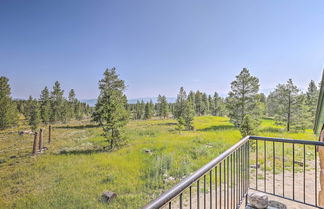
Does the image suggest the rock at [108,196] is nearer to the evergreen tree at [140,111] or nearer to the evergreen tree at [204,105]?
the evergreen tree at [140,111]

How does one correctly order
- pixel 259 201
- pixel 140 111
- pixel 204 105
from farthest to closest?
pixel 140 111
pixel 204 105
pixel 259 201

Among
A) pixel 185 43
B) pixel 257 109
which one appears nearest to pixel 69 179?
pixel 185 43

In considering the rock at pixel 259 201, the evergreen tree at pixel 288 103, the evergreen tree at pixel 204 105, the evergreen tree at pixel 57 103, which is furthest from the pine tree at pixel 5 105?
the evergreen tree at pixel 204 105

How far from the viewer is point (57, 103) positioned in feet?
89.9

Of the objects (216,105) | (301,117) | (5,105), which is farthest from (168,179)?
(216,105)

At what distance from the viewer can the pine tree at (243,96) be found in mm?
16188

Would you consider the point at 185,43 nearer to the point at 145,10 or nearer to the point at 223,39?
the point at 223,39

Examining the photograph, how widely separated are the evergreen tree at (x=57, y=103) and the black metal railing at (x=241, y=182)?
30552 mm

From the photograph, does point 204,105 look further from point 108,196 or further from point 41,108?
point 108,196

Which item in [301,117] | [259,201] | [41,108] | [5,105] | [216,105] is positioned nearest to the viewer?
[259,201]

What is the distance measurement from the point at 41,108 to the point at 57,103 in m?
3.73

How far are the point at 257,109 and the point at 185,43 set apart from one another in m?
12.2

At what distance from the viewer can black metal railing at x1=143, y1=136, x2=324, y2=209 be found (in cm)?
102

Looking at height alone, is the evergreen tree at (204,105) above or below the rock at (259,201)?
above
